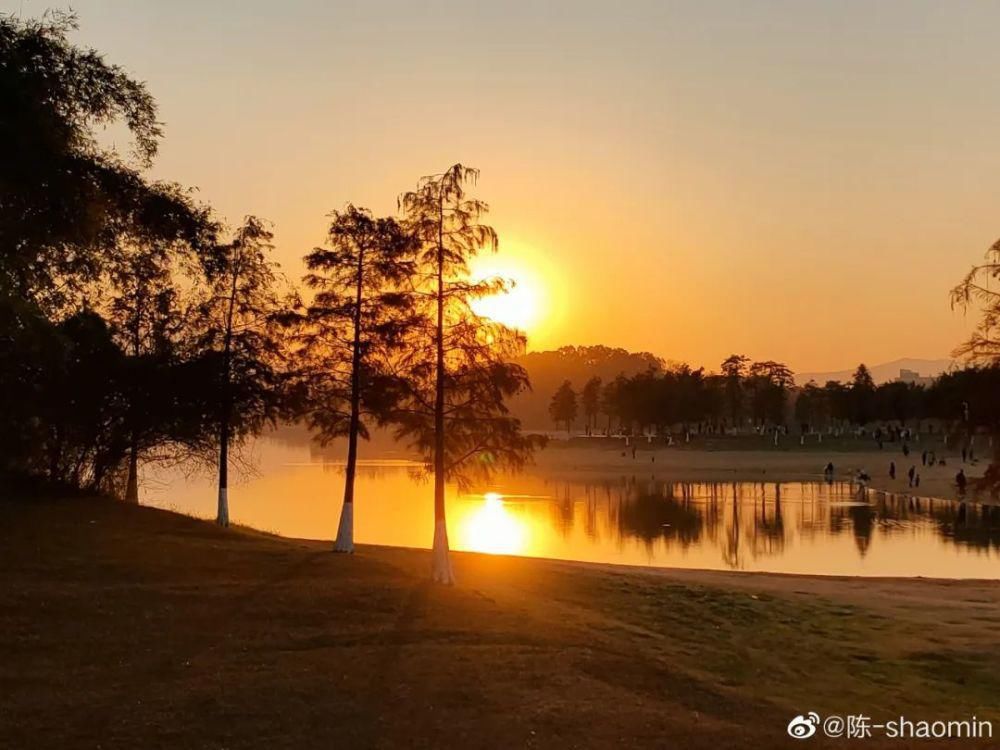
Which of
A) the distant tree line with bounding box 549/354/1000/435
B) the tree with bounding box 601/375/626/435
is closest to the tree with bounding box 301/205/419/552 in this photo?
the distant tree line with bounding box 549/354/1000/435

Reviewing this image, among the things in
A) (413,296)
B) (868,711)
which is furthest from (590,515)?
(868,711)

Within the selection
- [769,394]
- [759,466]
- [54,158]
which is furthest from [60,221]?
[769,394]

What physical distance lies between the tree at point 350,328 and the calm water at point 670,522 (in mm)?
2915

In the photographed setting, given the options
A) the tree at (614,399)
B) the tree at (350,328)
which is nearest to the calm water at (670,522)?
the tree at (350,328)

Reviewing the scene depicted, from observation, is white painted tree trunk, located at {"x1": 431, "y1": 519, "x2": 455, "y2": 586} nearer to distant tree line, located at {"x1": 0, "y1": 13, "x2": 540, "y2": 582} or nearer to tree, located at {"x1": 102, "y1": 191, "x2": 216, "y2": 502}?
distant tree line, located at {"x1": 0, "y1": 13, "x2": 540, "y2": 582}

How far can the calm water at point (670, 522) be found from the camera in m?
42.8

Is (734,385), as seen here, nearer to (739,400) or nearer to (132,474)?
(739,400)

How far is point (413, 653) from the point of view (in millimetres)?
14961

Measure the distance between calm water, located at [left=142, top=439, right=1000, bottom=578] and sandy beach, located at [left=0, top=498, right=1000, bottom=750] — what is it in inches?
334

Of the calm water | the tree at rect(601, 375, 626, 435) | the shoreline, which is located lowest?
the calm water

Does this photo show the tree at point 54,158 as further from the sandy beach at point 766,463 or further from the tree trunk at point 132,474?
the sandy beach at point 766,463

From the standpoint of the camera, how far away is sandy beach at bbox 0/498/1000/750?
11750 millimetres

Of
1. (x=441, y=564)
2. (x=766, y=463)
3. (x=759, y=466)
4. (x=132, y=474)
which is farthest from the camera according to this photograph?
(x=766, y=463)

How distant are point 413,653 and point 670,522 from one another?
46159 mm
